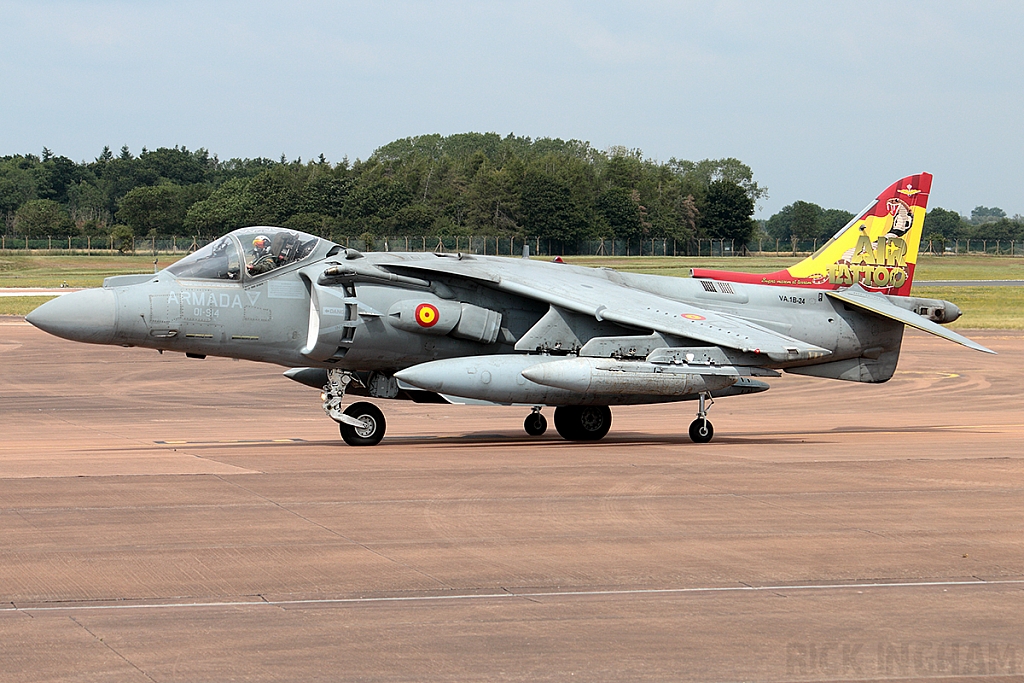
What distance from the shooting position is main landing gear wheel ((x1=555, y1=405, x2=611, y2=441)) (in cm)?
1856

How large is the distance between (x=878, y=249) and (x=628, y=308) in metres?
5.09

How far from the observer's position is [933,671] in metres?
6.78

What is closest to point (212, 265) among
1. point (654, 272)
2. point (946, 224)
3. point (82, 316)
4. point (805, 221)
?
point (82, 316)

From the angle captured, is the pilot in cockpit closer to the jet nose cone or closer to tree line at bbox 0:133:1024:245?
the jet nose cone

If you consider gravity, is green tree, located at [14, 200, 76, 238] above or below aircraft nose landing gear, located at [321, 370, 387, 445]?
above

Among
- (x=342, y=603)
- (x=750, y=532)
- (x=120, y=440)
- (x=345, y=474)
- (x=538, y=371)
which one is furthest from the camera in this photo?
(x=120, y=440)

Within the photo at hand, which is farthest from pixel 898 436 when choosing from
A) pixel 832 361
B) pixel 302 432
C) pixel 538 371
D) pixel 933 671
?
pixel 933 671

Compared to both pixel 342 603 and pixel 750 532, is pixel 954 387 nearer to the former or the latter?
pixel 750 532

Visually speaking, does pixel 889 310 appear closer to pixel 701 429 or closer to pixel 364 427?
pixel 701 429

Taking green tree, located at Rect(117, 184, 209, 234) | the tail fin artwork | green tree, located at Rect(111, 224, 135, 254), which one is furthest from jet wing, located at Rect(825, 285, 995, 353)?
green tree, located at Rect(117, 184, 209, 234)

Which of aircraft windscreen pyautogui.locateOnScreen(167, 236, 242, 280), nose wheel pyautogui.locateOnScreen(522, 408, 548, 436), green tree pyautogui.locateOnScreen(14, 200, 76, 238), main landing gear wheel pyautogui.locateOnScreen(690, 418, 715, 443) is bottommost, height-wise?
nose wheel pyautogui.locateOnScreen(522, 408, 548, 436)

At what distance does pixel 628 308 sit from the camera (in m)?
17.6

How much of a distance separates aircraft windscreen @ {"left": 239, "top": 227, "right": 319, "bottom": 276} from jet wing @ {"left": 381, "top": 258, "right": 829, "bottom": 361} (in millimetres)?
1161

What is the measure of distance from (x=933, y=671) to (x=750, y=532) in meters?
3.96
